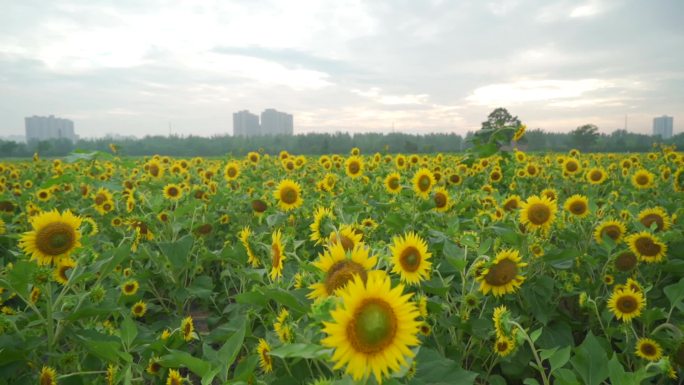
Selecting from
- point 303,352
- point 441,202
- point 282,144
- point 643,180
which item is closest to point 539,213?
point 441,202

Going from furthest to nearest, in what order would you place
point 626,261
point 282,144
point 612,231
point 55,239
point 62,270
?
1. point 282,144
2. point 612,231
3. point 626,261
4. point 62,270
5. point 55,239

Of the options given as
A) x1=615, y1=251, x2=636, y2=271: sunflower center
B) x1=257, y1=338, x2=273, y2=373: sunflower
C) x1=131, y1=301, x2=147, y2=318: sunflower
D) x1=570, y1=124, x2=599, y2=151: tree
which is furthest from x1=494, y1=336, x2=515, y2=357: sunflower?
x1=570, y1=124, x2=599, y2=151: tree

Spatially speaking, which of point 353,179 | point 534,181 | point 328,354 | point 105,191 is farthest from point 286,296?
point 534,181

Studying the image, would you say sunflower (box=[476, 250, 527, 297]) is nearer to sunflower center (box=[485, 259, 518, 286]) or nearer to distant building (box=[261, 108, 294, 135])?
sunflower center (box=[485, 259, 518, 286])

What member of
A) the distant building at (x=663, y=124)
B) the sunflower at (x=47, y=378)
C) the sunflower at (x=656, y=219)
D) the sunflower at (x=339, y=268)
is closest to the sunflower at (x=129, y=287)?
the sunflower at (x=47, y=378)

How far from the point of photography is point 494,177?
7.00 meters

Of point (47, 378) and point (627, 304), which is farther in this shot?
point (627, 304)

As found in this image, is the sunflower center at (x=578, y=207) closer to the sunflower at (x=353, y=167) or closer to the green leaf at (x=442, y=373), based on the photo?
the green leaf at (x=442, y=373)

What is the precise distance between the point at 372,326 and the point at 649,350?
1898 millimetres

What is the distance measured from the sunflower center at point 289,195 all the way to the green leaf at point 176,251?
1091mm

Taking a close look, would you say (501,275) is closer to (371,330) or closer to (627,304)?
(627,304)

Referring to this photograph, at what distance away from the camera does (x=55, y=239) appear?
201 centimetres

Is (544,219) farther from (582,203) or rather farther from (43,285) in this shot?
(43,285)

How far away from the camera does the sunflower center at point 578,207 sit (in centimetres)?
339
